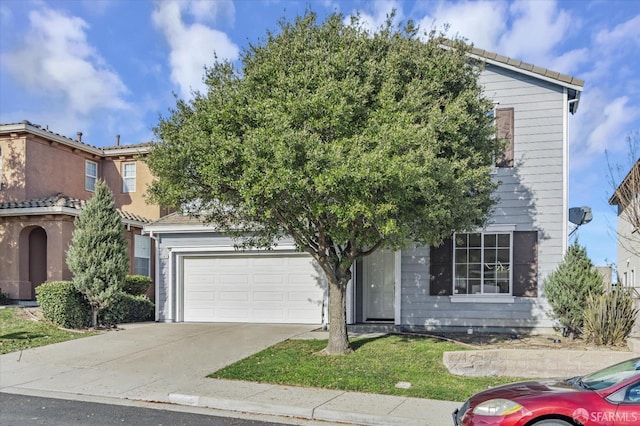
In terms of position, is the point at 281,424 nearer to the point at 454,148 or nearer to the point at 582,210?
the point at 454,148

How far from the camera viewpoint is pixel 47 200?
1834cm

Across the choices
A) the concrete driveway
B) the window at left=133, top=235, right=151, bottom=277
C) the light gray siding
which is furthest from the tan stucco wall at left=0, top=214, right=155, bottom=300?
the light gray siding

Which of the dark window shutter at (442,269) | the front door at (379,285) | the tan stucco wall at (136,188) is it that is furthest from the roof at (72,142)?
the dark window shutter at (442,269)

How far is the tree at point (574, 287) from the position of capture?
38.7 ft

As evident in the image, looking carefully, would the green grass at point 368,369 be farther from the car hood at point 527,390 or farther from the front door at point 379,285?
the front door at point 379,285

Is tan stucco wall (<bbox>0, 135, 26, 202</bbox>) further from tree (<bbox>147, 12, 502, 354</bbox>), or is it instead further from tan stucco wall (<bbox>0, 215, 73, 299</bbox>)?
tree (<bbox>147, 12, 502, 354</bbox>)

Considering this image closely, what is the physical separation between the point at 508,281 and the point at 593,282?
2234 millimetres

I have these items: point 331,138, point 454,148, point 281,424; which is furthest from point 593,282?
point 281,424

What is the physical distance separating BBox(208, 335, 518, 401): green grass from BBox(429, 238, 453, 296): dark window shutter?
2.20 metres

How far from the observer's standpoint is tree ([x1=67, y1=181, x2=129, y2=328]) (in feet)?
46.9

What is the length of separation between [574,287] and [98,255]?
1206 centimetres

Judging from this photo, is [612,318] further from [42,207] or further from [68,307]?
[42,207]

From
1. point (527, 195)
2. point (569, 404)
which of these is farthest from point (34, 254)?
point (569, 404)

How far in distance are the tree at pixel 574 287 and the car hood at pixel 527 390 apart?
6715 mm
